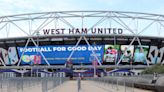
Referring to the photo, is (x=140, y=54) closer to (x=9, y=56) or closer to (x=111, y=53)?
(x=111, y=53)

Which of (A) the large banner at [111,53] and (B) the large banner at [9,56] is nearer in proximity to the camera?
(A) the large banner at [111,53]

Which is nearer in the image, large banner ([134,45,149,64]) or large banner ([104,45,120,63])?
large banner ([104,45,120,63])

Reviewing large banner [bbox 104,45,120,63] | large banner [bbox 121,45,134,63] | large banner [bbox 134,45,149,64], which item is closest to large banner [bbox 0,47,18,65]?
large banner [bbox 104,45,120,63]

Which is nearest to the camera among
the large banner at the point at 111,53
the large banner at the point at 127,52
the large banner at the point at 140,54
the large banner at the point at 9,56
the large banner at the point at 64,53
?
the large banner at the point at 111,53

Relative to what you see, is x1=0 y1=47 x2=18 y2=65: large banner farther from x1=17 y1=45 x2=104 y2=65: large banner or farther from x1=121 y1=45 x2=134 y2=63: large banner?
x1=121 y1=45 x2=134 y2=63: large banner

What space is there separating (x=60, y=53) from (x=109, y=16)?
24.3 metres

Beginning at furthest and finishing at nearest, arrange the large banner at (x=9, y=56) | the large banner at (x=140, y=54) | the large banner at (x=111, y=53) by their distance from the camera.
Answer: the large banner at (x=9, y=56), the large banner at (x=140, y=54), the large banner at (x=111, y=53)

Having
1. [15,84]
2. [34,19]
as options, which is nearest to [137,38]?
[34,19]

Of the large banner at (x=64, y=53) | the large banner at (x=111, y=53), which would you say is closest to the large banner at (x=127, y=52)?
the large banner at (x=111, y=53)

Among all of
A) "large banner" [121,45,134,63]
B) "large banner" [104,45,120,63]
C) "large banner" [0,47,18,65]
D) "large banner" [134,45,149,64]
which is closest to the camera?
"large banner" [104,45,120,63]

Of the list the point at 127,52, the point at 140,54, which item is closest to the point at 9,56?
the point at 127,52

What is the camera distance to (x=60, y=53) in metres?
166

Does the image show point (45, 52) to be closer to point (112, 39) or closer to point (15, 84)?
point (112, 39)

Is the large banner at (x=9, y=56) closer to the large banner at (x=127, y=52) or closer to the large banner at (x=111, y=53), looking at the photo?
the large banner at (x=111, y=53)
